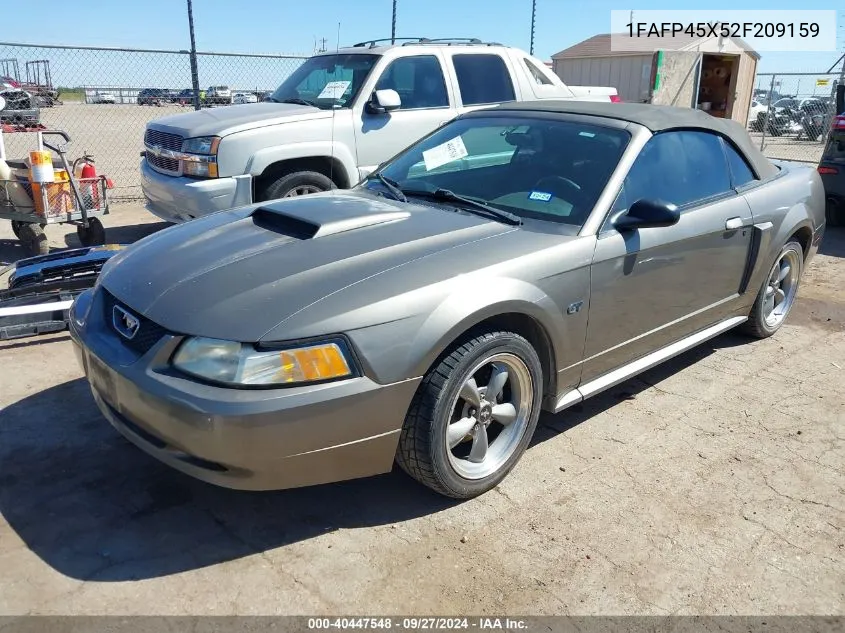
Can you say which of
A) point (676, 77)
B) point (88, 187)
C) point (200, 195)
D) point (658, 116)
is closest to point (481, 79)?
point (200, 195)

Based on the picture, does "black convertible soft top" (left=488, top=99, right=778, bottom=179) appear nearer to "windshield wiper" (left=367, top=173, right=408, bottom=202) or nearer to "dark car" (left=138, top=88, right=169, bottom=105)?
"windshield wiper" (left=367, top=173, right=408, bottom=202)

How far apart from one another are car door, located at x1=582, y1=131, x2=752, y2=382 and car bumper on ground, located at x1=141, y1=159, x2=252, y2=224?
3527mm

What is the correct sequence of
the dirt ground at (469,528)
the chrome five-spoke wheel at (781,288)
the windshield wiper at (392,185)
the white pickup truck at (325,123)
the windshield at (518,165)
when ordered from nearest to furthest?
the dirt ground at (469,528), the windshield at (518,165), the windshield wiper at (392,185), the chrome five-spoke wheel at (781,288), the white pickup truck at (325,123)

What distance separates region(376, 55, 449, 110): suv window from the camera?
6.72 meters

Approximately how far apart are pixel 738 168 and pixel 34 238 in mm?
6057

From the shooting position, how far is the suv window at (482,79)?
7082 millimetres

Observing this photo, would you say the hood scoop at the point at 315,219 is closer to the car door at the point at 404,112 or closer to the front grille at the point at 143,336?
the front grille at the point at 143,336

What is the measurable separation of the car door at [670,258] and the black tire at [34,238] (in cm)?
542

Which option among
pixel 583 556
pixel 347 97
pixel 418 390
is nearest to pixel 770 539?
pixel 583 556

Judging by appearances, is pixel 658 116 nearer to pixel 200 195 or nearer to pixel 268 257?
pixel 268 257

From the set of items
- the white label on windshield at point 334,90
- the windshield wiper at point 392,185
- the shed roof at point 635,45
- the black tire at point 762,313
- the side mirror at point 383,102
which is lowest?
the black tire at point 762,313

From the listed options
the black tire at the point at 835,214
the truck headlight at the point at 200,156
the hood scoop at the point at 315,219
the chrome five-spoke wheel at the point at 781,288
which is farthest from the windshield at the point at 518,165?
the black tire at the point at 835,214

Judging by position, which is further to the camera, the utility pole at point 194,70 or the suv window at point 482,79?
the utility pole at point 194,70

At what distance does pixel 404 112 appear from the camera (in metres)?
6.78
